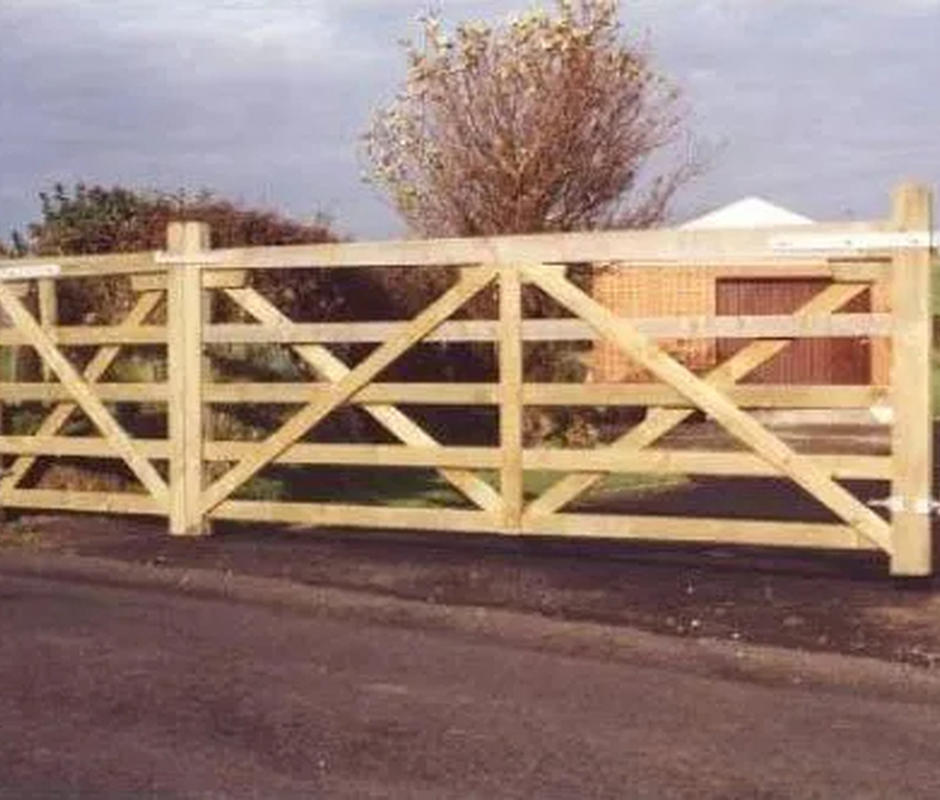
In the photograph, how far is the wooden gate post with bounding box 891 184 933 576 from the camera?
10562 mm

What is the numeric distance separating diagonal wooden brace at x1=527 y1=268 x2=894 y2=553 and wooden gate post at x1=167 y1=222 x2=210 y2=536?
8.87 ft

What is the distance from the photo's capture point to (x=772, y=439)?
36.2 feet

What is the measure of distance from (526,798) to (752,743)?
1.20 meters

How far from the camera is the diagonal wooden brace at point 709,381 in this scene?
11148 mm

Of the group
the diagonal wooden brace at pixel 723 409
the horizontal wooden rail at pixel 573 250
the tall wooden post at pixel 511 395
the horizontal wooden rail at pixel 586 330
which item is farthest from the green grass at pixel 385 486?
the diagonal wooden brace at pixel 723 409

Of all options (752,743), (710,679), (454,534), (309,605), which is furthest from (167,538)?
(752,743)

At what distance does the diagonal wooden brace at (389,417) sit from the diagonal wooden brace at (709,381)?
1.13 feet

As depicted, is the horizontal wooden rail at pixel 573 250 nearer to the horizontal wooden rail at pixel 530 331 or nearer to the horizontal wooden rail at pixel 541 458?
the horizontal wooden rail at pixel 530 331

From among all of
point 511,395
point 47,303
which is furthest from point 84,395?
point 511,395

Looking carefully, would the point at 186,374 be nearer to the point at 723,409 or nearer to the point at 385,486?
the point at 723,409

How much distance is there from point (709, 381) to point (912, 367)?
125 centimetres

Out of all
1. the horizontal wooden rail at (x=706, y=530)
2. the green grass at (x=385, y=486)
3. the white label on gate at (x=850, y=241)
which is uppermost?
the white label on gate at (x=850, y=241)

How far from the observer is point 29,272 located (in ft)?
47.7

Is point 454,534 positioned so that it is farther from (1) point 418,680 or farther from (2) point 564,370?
(2) point 564,370
